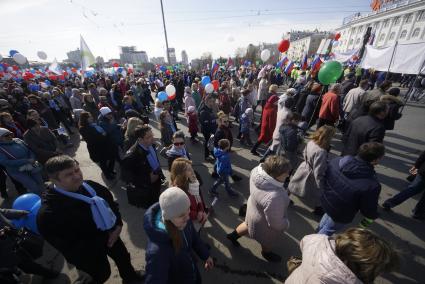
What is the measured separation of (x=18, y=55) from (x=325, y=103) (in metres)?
21.1

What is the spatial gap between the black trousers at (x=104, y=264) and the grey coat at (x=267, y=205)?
173 cm

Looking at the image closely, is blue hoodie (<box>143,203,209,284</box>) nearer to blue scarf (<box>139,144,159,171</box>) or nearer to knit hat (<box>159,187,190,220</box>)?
knit hat (<box>159,187,190,220</box>)

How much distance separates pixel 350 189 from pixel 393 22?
62481mm

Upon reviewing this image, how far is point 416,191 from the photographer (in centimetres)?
339

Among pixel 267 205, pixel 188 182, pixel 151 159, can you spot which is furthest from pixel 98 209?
pixel 267 205

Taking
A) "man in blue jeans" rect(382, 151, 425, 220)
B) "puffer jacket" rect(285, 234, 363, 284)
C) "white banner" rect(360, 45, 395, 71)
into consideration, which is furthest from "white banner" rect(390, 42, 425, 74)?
"puffer jacket" rect(285, 234, 363, 284)

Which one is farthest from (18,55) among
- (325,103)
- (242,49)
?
(242,49)

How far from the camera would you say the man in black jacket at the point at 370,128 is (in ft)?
11.4

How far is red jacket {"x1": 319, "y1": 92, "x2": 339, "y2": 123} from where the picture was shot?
5427 millimetres

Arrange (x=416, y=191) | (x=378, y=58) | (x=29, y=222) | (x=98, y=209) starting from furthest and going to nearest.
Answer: (x=378, y=58) < (x=416, y=191) < (x=29, y=222) < (x=98, y=209)

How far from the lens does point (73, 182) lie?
190 cm

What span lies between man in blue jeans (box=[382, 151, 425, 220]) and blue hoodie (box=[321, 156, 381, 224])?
179cm

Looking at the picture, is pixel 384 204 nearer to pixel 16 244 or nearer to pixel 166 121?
pixel 166 121

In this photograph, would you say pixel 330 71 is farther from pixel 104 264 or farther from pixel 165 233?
pixel 104 264
